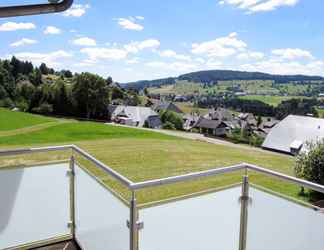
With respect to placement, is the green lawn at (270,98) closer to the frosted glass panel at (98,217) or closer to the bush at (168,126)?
the bush at (168,126)

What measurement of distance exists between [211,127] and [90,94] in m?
13.7

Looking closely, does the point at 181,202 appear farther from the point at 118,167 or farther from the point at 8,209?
the point at 118,167

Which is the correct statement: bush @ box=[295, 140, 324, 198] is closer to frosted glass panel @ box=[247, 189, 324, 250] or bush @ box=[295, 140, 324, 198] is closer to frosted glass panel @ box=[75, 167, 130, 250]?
frosted glass panel @ box=[247, 189, 324, 250]

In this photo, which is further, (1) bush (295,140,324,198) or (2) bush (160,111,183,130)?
(2) bush (160,111,183,130)

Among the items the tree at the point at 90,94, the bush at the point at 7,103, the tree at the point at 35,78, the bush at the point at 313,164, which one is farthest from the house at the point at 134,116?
the bush at the point at 313,164

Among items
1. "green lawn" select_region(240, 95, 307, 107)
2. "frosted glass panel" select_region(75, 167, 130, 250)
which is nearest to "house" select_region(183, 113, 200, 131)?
"green lawn" select_region(240, 95, 307, 107)

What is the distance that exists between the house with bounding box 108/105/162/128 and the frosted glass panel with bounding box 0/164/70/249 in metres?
30.0

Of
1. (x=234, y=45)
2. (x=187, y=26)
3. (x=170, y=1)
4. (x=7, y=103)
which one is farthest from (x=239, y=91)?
(x=170, y=1)

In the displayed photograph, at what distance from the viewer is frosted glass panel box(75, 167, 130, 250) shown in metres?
1.69

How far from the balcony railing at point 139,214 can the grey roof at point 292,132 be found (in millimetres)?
19589

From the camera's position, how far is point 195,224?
6.16ft

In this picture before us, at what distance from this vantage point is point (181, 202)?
1805 millimetres

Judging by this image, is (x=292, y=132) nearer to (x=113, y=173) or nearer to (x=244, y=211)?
(x=244, y=211)

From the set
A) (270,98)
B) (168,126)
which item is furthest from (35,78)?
(270,98)
